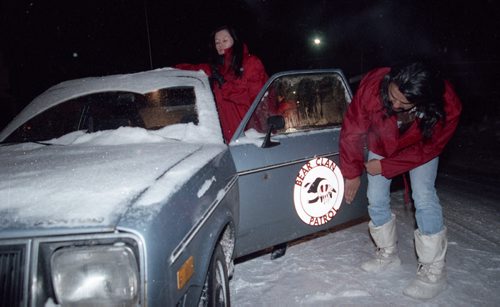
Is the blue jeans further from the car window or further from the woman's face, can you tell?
the woman's face

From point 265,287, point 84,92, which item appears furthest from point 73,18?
point 265,287

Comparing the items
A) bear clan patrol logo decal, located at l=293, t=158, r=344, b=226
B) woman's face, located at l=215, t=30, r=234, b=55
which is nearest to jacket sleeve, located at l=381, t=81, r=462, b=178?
bear clan patrol logo decal, located at l=293, t=158, r=344, b=226

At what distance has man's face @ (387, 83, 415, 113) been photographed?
226cm

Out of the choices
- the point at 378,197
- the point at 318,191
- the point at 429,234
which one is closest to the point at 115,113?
the point at 318,191

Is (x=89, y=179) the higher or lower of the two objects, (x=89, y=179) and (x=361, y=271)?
the higher

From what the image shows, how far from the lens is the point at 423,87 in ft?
7.02

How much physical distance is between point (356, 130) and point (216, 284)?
53.1 inches

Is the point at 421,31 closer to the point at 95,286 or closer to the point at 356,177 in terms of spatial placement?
the point at 356,177

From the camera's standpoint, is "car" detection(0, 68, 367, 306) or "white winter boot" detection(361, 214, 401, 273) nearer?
"car" detection(0, 68, 367, 306)

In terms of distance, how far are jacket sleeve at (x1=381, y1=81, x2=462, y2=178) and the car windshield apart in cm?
137

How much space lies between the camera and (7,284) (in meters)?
1.29

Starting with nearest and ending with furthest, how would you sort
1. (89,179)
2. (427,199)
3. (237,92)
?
1. (89,179)
2. (427,199)
3. (237,92)

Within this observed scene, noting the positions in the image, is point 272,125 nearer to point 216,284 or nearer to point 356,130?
point 356,130

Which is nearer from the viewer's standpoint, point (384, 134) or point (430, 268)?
point (384, 134)
